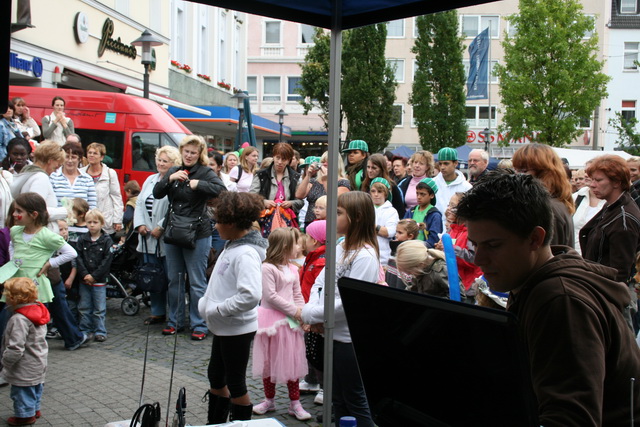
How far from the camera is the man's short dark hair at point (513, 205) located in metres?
1.76

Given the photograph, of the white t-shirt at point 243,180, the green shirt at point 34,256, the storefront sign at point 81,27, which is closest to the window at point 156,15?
the storefront sign at point 81,27

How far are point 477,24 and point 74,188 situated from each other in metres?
46.6

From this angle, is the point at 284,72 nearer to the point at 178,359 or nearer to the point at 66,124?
the point at 66,124

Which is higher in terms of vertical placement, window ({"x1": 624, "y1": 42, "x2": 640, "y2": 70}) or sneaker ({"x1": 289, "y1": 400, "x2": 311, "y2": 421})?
window ({"x1": 624, "y1": 42, "x2": 640, "y2": 70})

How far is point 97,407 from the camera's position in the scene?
17.2 ft

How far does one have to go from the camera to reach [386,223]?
7.29 meters

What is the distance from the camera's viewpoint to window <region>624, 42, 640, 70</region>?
47.4m

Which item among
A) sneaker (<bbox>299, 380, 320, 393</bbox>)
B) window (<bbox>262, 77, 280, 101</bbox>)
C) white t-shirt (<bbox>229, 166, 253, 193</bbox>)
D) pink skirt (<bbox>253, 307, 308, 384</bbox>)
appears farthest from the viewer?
window (<bbox>262, 77, 280, 101</bbox>)

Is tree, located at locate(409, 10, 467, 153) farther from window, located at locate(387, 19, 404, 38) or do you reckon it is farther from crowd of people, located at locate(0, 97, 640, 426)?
crowd of people, located at locate(0, 97, 640, 426)

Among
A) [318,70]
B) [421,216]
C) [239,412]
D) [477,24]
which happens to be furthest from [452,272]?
[477,24]

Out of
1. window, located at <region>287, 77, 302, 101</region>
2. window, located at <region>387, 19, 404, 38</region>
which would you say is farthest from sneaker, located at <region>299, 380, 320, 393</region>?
window, located at <region>387, 19, 404, 38</region>

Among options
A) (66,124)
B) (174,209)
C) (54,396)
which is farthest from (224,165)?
(54,396)

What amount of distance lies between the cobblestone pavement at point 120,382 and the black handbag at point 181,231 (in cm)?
106

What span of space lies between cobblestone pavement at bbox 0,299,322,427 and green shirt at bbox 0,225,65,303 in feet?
2.66
